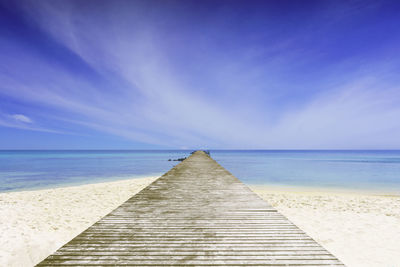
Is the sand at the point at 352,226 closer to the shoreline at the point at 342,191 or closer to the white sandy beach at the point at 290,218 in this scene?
the white sandy beach at the point at 290,218

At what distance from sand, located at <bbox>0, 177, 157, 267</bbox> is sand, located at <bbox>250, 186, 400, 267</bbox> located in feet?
26.1

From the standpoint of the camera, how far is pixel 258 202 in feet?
16.1

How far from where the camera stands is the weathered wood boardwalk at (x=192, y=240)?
2.40 metres

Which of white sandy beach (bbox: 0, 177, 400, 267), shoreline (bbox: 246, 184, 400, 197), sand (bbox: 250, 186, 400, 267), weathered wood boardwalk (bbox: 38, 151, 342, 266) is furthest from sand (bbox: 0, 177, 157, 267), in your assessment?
shoreline (bbox: 246, 184, 400, 197)

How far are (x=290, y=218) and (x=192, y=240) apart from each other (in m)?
6.59

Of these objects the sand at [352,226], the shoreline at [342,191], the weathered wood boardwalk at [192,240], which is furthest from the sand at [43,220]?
the shoreline at [342,191]

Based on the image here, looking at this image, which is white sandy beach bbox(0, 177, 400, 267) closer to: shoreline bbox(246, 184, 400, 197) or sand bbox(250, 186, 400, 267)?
sand bbox(250, 186, 400, 267)

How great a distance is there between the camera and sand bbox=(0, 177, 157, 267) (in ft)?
17.6

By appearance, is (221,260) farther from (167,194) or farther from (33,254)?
(33,254)

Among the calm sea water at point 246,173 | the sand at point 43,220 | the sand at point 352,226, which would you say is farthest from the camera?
the calm sea water at point 246,173

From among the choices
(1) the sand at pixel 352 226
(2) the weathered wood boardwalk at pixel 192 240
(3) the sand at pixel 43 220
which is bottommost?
(3) the sand at pixel 43 220

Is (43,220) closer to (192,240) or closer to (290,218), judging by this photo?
(192,240)

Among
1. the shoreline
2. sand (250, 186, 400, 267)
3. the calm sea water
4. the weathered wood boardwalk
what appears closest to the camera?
the weathered wood boardwalk

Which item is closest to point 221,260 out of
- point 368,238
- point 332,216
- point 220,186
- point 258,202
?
point 258,202
